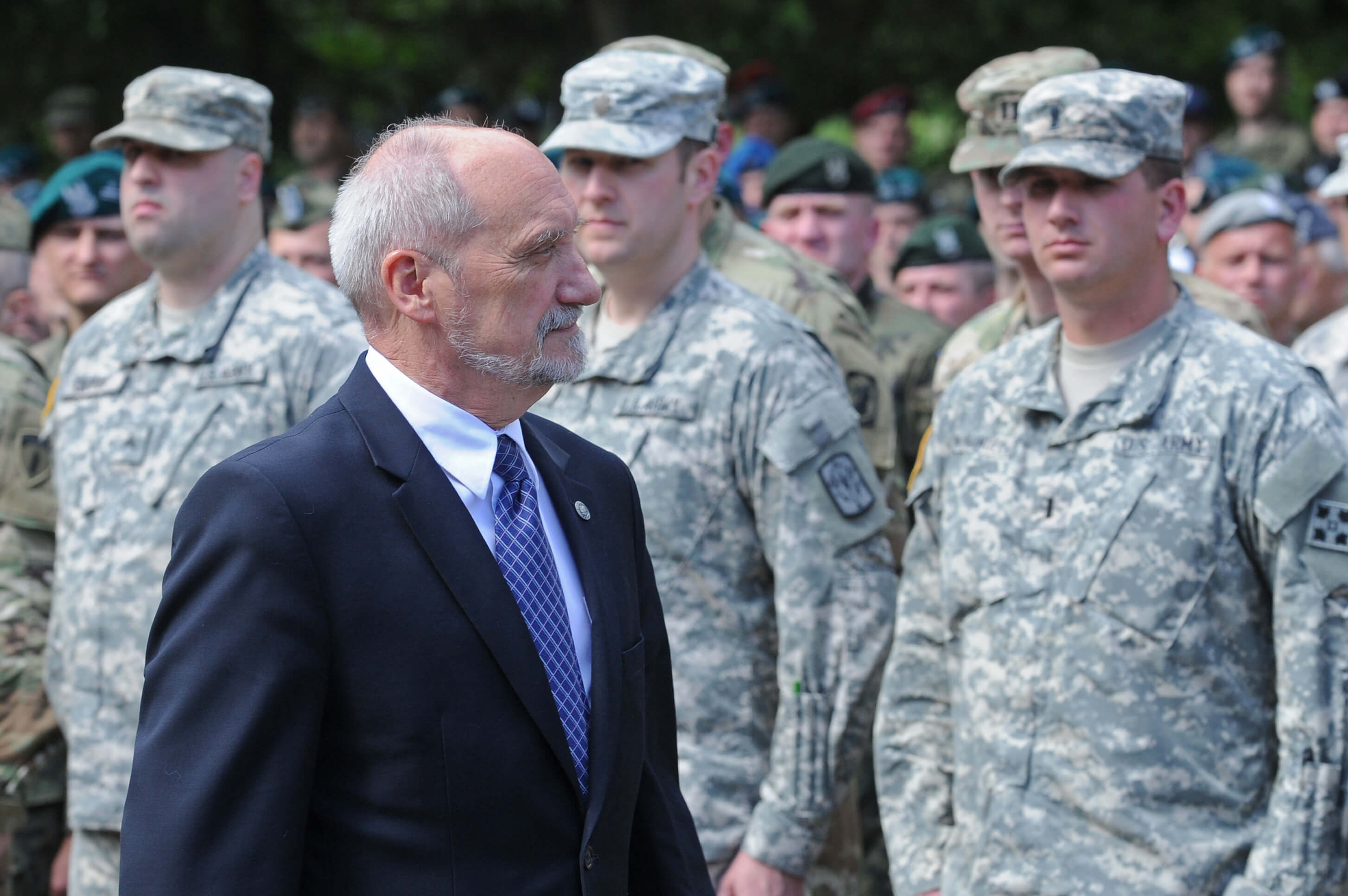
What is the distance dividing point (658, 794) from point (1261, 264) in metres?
4.61

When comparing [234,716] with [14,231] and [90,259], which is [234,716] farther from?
[14,231]

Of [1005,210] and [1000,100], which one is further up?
[1000,100]

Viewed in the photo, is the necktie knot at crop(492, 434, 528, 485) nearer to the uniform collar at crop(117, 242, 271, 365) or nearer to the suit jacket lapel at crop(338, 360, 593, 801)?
the suit jacket lapel at crop(338, 360, 593, 801)

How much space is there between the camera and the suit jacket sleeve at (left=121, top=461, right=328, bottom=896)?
2297 millimetres

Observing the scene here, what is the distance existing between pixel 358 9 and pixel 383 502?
14312 millimetres

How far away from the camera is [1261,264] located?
22.0 ft

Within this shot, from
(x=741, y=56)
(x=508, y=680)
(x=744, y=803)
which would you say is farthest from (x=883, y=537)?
(x=741, y=56)

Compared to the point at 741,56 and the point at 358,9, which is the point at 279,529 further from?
the point at 358,9

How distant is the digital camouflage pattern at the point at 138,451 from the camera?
4652 millimetres

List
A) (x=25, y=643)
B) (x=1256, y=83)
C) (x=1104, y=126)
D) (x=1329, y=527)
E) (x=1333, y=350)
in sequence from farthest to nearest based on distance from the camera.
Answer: (x=1256, y=83) < (x=1333, y=350) < (x=25, y=643) < (x=1104, y=126) < (x=1329, y=527)

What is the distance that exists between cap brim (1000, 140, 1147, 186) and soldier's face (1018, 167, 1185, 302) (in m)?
0.03

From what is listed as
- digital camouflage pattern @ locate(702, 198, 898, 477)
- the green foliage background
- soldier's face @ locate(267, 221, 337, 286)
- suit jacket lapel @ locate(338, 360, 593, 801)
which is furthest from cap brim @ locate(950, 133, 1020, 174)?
the green foliage background

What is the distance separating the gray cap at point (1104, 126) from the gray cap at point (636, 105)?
1.03 metres

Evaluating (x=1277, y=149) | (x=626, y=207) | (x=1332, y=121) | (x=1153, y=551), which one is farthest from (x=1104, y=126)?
(x=1277, y=149)
